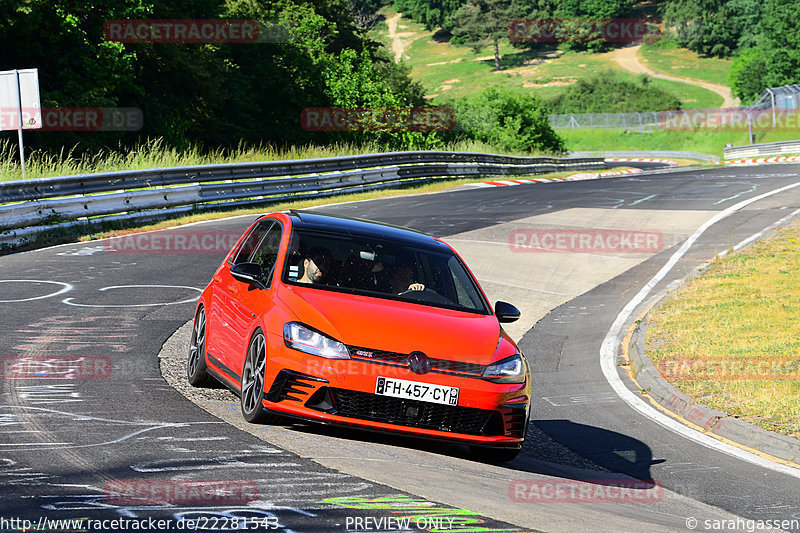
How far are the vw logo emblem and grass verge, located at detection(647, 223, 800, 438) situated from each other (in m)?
3.92

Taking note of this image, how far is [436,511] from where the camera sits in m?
5.18

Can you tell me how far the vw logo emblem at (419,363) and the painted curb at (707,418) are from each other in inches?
142

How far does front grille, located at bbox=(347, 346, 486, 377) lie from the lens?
266 inches

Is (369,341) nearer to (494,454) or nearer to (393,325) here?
(393,325)

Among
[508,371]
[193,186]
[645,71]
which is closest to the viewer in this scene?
[508,371]

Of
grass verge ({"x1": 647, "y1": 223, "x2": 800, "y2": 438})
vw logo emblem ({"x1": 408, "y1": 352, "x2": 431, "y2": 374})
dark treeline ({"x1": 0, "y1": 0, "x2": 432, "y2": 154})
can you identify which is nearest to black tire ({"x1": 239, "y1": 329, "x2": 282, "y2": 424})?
vw logo emblem ({"x1": 408, "y1": 352, "x2": 431, "y2": 374})

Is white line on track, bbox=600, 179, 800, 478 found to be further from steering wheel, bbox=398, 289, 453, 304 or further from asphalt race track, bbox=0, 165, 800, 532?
steering wheel, bbox=398, 289, 453, 304

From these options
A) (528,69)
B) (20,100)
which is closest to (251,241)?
(20,100)

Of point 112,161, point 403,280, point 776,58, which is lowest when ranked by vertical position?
point 112,161

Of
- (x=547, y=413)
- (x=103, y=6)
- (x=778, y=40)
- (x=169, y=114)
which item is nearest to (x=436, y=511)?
(x=547, y=413)

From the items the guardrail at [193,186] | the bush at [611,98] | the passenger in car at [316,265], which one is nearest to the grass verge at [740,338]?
the passenger in car at [316,265]

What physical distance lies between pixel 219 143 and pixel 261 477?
39.2 metres

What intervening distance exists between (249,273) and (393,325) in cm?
145

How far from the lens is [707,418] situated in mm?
9656
